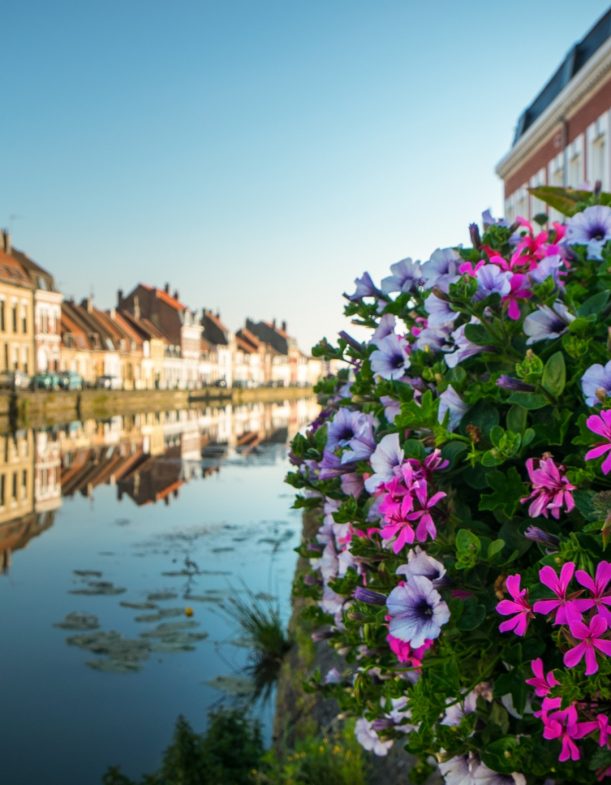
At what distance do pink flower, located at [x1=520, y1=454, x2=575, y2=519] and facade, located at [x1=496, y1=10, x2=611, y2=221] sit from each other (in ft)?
67.7

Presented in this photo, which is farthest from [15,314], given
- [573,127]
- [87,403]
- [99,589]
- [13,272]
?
[99,589]

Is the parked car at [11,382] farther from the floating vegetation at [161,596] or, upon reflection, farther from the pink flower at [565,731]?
the pink flower at [565,731]

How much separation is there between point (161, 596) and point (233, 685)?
354 centimetres

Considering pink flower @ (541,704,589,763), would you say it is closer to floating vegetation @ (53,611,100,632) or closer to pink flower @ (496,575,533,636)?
pink flower @ (496,575,533,636)

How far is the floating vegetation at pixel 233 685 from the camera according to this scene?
9.10 metres

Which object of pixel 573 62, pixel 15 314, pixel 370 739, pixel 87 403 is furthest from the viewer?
pixel 15 314

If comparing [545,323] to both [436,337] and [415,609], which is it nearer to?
[436,337]

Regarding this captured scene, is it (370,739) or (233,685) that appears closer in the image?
(370,739)

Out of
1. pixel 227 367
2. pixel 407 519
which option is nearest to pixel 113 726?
pixel 407 519

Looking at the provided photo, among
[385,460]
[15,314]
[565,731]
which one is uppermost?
[15,314]

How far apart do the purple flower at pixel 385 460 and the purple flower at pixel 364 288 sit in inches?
34.9

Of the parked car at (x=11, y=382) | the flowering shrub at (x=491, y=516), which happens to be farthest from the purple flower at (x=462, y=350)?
the parked car at (x=11, y=382)

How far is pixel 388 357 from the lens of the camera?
2.34m

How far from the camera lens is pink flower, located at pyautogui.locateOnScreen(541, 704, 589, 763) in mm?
1684
